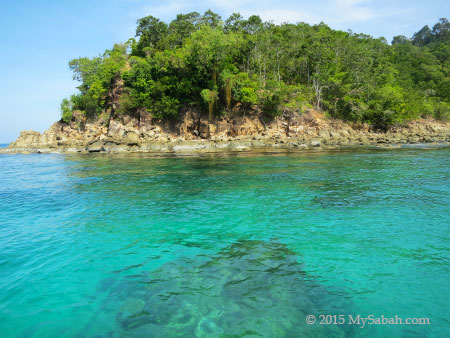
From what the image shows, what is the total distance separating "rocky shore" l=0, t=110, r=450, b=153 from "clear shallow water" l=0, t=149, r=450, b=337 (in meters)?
25.7

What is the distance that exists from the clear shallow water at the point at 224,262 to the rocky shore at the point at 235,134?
2568 centimetres

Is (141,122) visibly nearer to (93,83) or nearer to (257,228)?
(93,83)

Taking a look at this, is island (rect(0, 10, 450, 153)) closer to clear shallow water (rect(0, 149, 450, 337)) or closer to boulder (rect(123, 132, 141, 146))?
boulder (rect(123, 132, 141, 146))

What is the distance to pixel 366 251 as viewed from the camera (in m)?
6.79

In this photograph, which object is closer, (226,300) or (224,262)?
(226,300)

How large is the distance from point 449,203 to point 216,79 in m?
38.6

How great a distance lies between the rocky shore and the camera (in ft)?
125

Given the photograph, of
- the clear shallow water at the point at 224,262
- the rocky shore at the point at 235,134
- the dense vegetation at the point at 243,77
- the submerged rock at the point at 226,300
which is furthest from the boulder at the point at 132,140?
the submerged rock at the point at 226,300

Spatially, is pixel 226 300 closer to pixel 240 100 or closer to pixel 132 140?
pixel 132 140

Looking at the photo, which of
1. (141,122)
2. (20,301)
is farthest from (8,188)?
(141,122)

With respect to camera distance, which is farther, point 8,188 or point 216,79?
point 216,79

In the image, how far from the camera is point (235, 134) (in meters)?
45.6

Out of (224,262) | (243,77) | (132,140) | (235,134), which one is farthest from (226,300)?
(243,77)

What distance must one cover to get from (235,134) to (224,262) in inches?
1580
